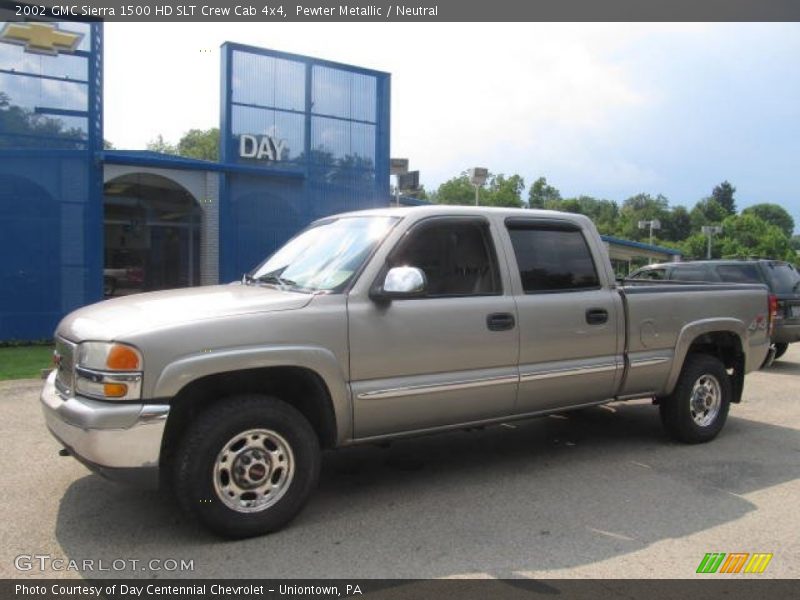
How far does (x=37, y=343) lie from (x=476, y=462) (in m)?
9.96

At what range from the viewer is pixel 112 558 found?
3719 millimetres

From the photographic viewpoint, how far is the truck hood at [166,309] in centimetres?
383

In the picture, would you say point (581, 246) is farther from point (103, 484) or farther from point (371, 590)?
point (103, 484)

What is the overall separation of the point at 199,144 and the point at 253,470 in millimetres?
78318

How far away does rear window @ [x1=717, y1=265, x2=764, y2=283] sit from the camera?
11969mm

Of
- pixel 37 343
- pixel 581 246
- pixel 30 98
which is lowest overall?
pixel 37 343

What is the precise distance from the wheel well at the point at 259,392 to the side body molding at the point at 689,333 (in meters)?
3.21

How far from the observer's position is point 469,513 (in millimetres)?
4438

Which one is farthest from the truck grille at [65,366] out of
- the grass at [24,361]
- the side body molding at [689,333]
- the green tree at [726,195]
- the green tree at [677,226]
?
Result: the green tree at [726,195]

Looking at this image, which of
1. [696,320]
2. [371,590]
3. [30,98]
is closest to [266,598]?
[371,590]

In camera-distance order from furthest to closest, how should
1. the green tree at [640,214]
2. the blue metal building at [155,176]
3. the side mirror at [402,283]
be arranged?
the green tree at [640,214] → the blue metal building at [155,176] → the side mirror at [402,283]

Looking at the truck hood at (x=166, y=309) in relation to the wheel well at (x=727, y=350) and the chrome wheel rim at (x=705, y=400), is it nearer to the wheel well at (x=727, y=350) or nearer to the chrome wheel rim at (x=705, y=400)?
the chrome wheel rim at (x=705, y=400)

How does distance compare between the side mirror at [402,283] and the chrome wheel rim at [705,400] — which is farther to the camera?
the chrome wheel rim at [705,400]

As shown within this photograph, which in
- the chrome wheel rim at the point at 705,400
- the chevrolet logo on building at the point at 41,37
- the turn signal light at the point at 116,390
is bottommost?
the chrome wheel rim at the point at 705,400
